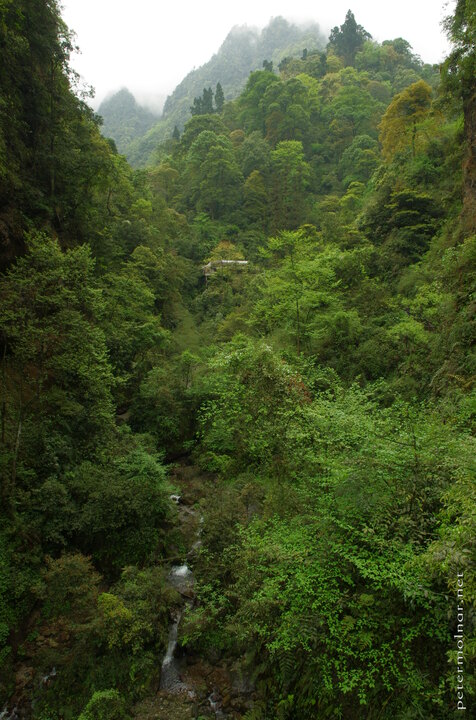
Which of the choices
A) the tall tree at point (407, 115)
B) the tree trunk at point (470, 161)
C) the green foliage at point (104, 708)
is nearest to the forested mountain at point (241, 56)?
the tall tree at point (407, 115)

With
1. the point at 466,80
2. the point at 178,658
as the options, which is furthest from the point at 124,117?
the point at 178,658

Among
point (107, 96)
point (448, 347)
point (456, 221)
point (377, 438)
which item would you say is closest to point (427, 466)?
point (377, 438)

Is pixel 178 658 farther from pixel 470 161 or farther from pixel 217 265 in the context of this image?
pixel 217 265

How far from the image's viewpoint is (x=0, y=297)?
33.1ft

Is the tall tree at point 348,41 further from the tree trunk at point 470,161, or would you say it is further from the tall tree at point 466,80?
the tree trunk at point 470,161

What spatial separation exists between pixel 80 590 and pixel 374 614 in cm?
694

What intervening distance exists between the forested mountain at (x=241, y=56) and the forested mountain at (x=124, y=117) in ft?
30.9

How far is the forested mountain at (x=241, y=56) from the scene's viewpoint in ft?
338

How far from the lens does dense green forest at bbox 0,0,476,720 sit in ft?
17.7

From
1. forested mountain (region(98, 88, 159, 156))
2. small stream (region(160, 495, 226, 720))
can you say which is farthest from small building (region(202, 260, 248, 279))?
forested mountain (region(98, 88, 159, 156))

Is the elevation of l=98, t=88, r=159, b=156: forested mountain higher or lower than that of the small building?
higher

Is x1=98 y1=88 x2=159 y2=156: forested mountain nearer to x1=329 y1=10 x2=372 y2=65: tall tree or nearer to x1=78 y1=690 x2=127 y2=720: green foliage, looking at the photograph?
x1=329 y1=10 x2=372 y2=65: tall tree

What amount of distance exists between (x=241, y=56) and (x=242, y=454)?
140 metres

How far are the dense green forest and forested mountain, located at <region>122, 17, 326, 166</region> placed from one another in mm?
93639
